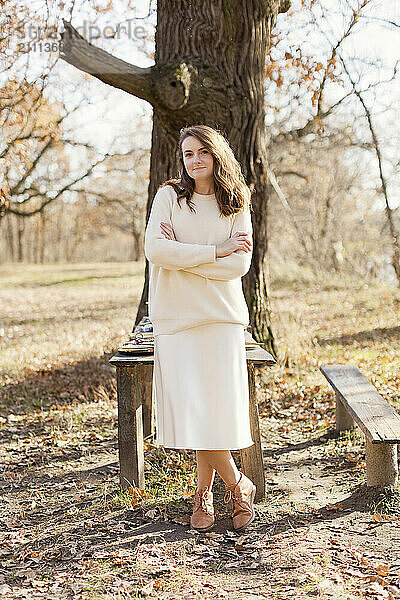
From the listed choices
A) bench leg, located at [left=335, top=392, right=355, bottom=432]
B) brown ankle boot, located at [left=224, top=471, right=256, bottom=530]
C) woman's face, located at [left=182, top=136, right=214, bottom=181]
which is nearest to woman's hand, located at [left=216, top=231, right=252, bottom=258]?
woman's face, located at [left=182, top=136, right=214, bottom=181]

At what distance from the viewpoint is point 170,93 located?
6.11 metres

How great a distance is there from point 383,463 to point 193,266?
1.81 metres

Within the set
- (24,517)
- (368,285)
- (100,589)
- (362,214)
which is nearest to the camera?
(100,589)

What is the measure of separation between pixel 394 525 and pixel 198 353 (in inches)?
61.5

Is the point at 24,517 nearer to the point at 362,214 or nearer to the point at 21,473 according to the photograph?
the point at 21,473

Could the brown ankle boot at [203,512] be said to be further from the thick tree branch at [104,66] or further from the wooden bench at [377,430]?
the thick tree branch at [104,66]

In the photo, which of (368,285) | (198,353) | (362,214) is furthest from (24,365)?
(362,214)

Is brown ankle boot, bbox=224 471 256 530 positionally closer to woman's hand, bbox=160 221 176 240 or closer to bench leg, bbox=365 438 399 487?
bench leg, bbox=365 438 399 487

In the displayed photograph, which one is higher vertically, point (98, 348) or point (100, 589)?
point (98, 348)

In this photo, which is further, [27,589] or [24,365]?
[24,365]

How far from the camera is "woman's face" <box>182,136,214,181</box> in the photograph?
13.4 feet

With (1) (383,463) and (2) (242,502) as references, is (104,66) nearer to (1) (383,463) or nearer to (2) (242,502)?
(2) (242,502)

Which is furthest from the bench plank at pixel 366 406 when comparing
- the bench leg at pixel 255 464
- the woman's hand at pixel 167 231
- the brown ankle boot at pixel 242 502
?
the woman's hand at pixel 167 231

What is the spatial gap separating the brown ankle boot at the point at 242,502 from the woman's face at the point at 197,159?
6.08 feet
